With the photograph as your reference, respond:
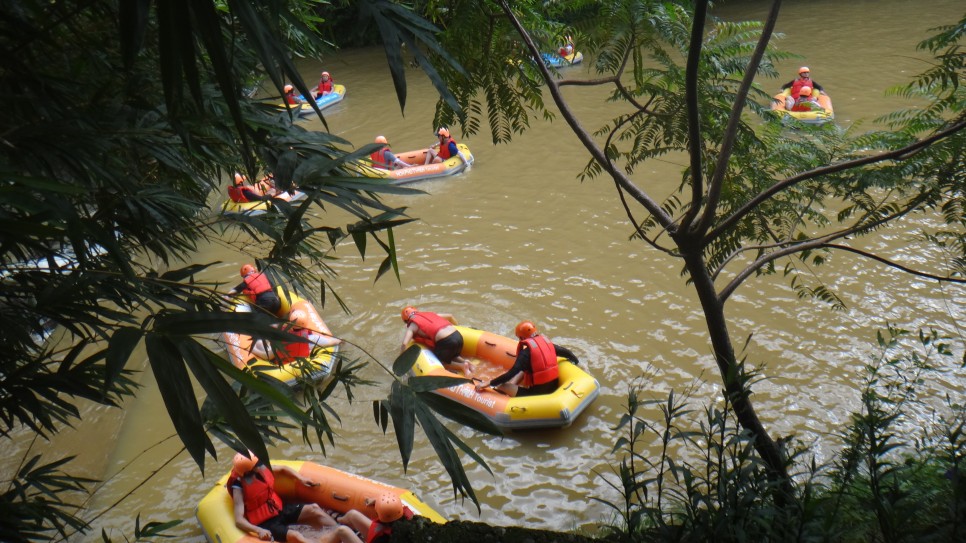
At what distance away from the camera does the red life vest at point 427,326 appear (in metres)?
7.06

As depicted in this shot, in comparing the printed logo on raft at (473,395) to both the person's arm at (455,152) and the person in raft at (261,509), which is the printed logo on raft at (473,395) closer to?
the person in raft at (261,509)

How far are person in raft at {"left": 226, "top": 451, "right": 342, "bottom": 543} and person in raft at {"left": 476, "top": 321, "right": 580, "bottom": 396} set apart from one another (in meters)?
1.82

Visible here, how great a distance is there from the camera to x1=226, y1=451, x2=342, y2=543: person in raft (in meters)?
5.34

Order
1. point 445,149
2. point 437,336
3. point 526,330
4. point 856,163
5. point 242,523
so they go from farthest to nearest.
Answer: point 445,149, point 437,336, point 526,330, point 242,523, point 856,163

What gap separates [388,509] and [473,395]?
191cm

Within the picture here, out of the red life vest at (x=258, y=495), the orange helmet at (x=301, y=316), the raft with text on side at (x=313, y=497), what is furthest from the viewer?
the orange helmet at (x=301, y=316)

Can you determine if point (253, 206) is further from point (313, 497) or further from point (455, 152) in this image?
point (455, 152)

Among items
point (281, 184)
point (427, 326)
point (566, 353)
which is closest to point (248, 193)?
point (281, 184)

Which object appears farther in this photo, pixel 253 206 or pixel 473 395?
pixel 473 395

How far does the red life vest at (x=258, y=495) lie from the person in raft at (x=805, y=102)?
379 inches

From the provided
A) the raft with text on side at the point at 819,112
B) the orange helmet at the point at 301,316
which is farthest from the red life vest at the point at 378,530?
the raft with text on side at the point at 819,112

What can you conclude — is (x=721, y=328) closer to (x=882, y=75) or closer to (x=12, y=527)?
(x=12, y=527)

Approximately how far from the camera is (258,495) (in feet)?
17.8

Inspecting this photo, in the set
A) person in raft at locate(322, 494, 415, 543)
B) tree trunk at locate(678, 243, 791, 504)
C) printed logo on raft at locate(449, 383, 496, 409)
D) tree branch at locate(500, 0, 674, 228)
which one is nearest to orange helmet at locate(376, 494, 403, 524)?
person in raft at locate(322, 494, 415, 543)
